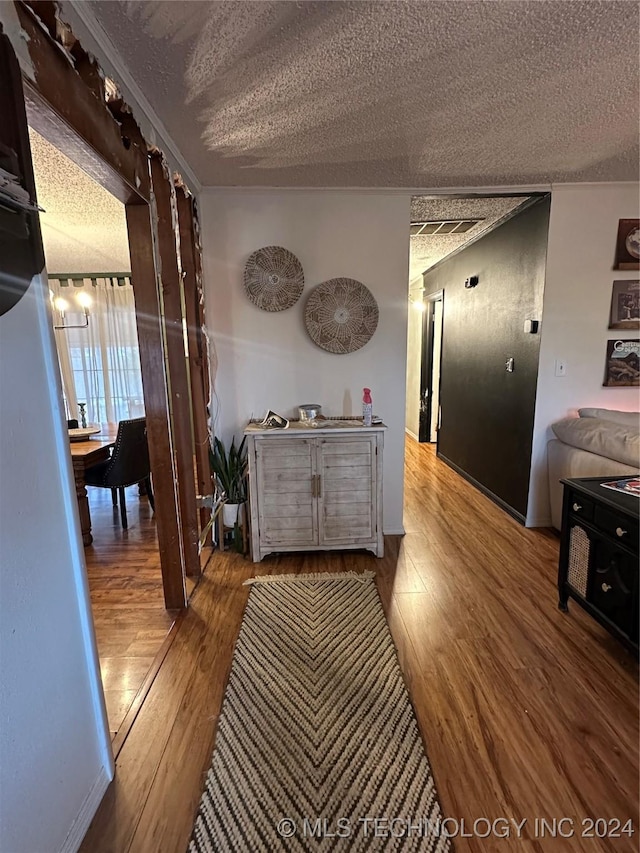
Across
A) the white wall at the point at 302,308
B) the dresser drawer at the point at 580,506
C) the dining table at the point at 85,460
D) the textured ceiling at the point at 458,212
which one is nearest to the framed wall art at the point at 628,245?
the textured ceiling at the point at 458,212

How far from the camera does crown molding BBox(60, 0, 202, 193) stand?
3.87ft

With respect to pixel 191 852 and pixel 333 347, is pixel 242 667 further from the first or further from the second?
pixel 333 347

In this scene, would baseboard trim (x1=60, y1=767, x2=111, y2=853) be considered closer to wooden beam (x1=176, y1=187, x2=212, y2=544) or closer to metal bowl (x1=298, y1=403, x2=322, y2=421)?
wooden beam (x1=176, y1=187, x2=212, y2=544)

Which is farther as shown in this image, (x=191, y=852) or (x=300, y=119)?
(x=300, y=119)

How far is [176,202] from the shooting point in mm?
2158

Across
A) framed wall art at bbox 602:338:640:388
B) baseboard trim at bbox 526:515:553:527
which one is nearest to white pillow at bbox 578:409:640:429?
framed wall art at bbox 602:338:640:388

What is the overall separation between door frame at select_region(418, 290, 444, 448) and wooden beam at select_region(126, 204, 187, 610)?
3809mm

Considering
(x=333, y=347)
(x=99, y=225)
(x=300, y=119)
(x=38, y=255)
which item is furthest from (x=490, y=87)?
(x=99, y=225)

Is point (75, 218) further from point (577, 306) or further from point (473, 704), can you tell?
point (473, 704)

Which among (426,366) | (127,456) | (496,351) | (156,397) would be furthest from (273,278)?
(426,366)

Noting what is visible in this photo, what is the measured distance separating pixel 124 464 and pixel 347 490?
1.74m

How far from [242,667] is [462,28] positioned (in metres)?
2.49

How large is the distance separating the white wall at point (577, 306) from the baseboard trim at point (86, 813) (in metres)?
2.85

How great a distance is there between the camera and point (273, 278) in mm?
2568
